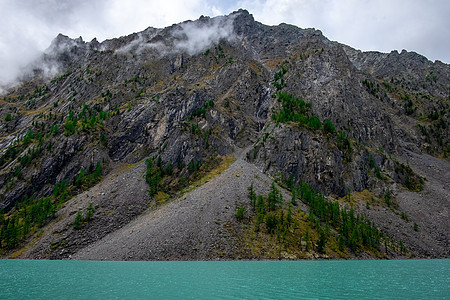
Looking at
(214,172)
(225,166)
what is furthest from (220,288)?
(225,166)

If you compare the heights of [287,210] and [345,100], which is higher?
[345,100]

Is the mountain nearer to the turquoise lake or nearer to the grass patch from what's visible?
the grass patch

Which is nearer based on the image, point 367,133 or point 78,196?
point 78,196

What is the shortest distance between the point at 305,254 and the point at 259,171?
44.6 m

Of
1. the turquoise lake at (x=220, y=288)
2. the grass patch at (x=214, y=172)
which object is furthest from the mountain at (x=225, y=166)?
the turquoise lake at (x=220, y=288)

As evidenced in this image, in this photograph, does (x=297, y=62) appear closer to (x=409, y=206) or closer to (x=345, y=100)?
(x=345, y=100)

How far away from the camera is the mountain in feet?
238

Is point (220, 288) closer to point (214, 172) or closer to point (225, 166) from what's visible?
point (214, 172)

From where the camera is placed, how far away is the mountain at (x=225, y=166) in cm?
7262

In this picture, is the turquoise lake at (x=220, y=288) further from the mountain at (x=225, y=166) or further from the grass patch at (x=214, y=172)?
the grass patch at (x=214, y=172)

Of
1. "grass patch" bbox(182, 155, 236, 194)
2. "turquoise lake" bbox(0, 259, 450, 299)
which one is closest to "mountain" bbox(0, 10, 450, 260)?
"grass patch" bbox(182, 155, 236, 194)

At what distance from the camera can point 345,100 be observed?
14500 centimetres

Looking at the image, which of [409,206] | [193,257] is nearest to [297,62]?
→ [409,206]

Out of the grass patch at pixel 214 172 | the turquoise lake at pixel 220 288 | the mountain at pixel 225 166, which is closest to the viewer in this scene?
the turquoise lake at pixel 220 288
